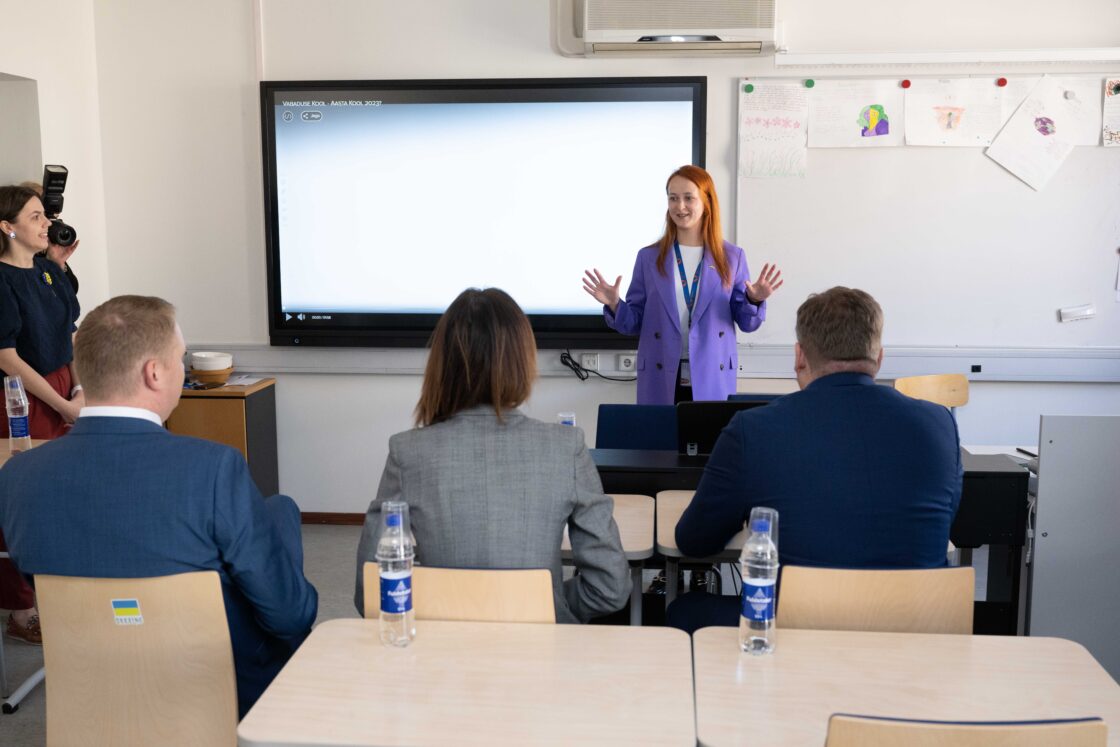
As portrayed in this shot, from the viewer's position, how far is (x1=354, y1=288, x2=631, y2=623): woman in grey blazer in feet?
6.42

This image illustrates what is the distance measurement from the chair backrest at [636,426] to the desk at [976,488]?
49cm

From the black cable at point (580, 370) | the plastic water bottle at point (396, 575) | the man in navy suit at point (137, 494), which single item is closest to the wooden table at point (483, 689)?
the plastic water bottle at point (396, 575)

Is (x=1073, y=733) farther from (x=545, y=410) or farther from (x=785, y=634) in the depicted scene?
(x=545, y=410)

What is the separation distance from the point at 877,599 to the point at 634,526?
81 cm

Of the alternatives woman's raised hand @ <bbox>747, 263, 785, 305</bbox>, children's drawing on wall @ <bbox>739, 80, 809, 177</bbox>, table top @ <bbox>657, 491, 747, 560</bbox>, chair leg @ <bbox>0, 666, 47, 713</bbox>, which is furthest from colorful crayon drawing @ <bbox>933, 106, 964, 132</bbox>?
chair leg @ <bbox>0, 666, 47, 713</bbox>

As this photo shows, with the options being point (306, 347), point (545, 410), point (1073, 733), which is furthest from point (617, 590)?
point (306, 347)

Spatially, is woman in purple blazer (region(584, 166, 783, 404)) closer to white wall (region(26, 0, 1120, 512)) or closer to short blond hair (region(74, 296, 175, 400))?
white wall (region(26, 0, 1120, 512))

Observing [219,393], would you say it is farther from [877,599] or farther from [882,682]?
Answer: [882,682]

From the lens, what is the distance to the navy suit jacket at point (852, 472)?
2057 mm

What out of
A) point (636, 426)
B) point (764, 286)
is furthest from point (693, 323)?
point (636, 426)

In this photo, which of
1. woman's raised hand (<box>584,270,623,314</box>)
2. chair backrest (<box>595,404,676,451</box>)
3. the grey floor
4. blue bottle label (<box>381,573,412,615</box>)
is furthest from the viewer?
woman's raised hand (<box>584,270,623,314</box>)

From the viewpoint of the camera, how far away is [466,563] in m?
1.98

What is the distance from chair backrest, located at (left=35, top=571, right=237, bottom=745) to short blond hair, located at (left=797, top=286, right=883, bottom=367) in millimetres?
1351

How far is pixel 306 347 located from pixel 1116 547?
12.6ft
